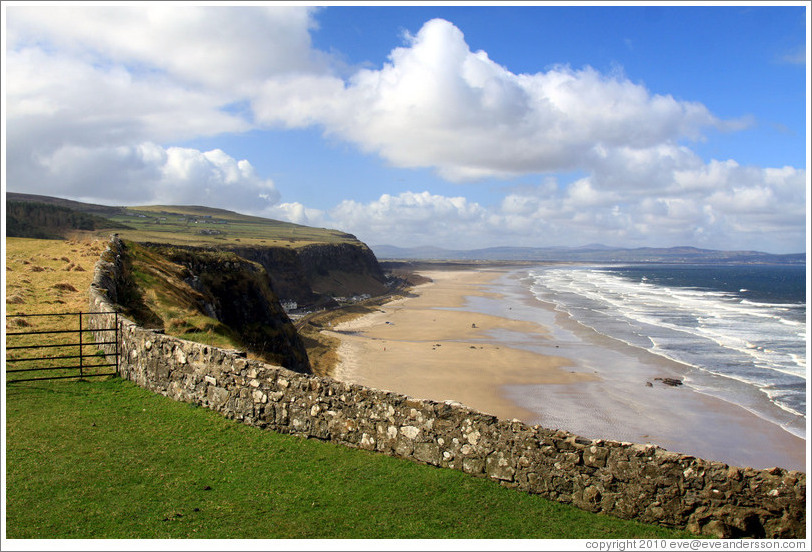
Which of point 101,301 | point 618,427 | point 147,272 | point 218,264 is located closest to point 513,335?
point 618,427

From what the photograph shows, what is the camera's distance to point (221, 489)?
329 inches

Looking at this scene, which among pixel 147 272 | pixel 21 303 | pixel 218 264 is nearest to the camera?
pixel 21 303

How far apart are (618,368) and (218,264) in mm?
24153

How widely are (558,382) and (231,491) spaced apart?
25.3 metres

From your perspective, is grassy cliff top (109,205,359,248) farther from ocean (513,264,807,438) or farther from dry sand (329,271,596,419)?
ocean (513,264,807,438)

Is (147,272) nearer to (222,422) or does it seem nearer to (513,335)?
(222,422)

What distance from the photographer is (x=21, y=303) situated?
693 inches

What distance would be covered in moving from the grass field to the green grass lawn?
0.06 feet

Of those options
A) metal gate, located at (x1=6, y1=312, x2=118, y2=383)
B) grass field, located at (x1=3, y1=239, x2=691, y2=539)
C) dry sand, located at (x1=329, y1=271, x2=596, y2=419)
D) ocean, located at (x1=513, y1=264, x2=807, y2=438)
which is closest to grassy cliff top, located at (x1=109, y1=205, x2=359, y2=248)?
dry sand, located at (x1=329, y1=271, x2=596, y2=419)

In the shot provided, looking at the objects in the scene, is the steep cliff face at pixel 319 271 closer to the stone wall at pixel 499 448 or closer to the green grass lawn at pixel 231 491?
the stone wall at pixel 499 448

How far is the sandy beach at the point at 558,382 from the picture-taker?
21797 mm

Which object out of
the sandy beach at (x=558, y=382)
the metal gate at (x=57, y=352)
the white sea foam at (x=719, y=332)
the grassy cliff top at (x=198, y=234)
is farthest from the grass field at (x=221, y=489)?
the grassy cliff top at (x=198, y=234)

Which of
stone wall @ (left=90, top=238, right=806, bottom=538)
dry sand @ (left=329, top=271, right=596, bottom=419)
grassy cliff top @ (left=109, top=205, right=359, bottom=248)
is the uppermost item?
grassy cliff top @ (left=109, top=205, right=359, bottom=248)

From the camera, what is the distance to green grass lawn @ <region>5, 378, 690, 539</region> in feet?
24.2
